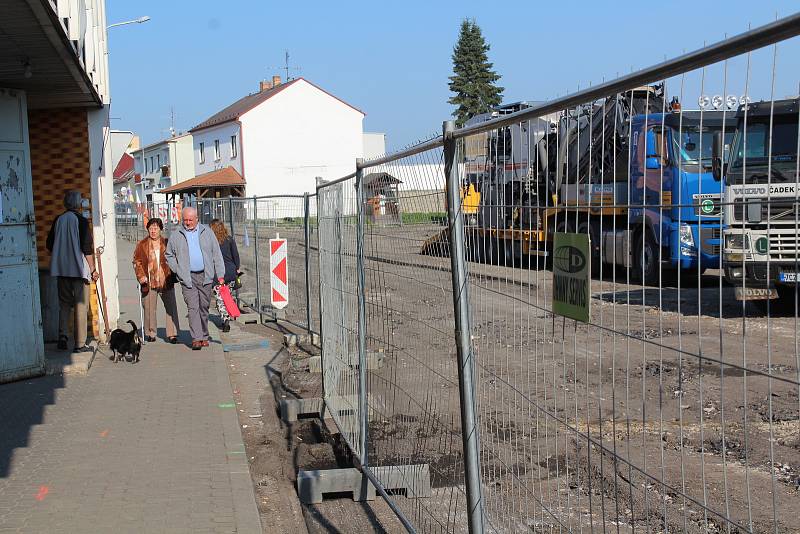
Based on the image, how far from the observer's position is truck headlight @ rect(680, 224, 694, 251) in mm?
2043

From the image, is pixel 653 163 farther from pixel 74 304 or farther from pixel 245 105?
pixel 245 105

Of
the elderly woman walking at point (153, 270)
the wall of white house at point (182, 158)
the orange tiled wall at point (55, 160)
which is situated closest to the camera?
the orange tiled wall at point (55, 160)

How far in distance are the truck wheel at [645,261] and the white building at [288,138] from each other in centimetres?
5988

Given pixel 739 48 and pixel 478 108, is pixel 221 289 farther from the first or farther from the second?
pixel 478 108

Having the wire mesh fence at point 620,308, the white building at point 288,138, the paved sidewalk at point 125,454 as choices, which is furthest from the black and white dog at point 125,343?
the white building at point 288,138

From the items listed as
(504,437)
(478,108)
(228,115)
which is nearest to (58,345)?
(504,437)

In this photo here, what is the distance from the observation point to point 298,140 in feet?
211

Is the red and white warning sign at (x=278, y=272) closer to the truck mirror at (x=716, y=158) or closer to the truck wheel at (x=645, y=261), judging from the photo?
the truck mirror at (x=716, y=158)

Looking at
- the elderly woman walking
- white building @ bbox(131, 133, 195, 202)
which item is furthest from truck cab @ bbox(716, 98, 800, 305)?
white building @ bbox(131, 133, 195, 202)

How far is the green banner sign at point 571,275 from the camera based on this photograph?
2541 mm

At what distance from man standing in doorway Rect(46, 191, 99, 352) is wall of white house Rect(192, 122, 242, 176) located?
52.1 m

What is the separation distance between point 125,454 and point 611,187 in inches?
218

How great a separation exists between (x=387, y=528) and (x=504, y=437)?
268cm

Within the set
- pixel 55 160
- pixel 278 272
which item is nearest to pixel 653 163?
pixel 55 160
